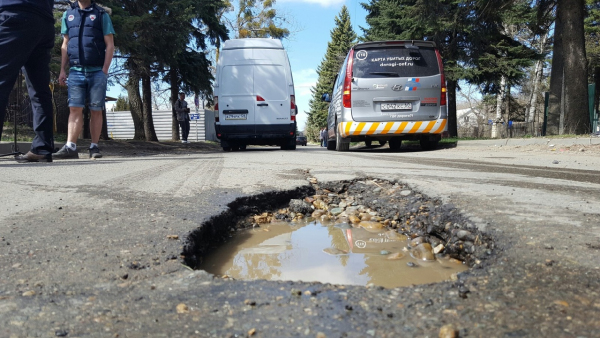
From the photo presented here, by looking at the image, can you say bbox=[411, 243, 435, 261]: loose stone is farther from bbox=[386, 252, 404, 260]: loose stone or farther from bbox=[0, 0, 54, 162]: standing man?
bbox=[0, 0, 54, 162]: standing man

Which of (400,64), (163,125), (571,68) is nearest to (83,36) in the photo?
(400,64)

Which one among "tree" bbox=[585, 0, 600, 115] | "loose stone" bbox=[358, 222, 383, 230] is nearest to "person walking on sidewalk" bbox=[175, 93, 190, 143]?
"loose stone" bbox=[358, 222, 383, 230]

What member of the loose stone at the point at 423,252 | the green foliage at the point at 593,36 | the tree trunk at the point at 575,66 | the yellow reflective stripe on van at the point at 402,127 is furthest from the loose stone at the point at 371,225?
the green foliage at the point at 593,36

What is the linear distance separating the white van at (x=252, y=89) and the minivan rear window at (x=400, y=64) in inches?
96.8

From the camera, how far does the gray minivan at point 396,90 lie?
8.48m

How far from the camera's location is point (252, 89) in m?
10.4

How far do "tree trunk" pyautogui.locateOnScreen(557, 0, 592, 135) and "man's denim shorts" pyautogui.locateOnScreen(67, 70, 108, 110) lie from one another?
34.1ft

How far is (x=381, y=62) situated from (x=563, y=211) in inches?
260

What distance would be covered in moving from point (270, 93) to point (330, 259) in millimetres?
8716

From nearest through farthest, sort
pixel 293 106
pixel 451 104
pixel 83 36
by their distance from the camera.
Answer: pixel 83 36 → pixel 293 106 → pixel 451 104

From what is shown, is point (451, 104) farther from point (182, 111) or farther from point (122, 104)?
point (122, 104)

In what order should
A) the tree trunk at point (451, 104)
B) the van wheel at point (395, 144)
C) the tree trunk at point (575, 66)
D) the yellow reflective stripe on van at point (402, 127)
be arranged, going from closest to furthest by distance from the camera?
the yellow reflective stripe on van at point (402, 127) < the tree trunk at point (575, 66) < the van wheel at point (395, 144) < the tree trunk at point (451, 104)

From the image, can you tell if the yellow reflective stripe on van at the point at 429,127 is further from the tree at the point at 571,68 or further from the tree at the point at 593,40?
the tree at the point at 593,40

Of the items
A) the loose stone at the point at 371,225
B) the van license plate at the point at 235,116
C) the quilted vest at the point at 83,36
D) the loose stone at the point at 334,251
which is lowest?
the loose stone at the point at 334,251
